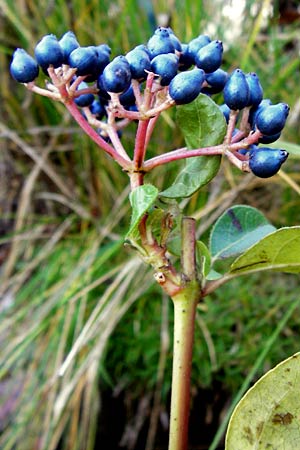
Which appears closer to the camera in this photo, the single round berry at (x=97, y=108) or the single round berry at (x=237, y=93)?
the single round berry at (x=237, y=93)

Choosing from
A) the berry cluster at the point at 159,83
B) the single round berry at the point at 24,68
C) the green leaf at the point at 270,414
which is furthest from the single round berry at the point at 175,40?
the green leaf at the point at 270,414

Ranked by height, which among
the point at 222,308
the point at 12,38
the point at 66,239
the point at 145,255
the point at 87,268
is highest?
the point at 12,38

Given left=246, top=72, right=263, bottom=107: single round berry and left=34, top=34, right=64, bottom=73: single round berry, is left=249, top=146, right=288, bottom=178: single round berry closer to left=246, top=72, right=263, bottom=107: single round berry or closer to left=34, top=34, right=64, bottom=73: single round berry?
left=246, top=72, right=263, bottom=107: single round berry

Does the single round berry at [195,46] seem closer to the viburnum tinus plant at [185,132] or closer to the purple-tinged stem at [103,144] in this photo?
the viburnum tinus plant at [185,132]

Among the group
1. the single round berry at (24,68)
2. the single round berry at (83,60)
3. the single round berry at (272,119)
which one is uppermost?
the single round berry at (24,68)

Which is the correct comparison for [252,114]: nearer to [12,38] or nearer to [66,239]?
[66,239]

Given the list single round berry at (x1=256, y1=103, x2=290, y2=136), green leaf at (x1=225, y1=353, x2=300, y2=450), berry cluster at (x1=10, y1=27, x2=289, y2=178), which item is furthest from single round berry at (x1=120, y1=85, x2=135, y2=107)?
green leaf at (x1=225, y1=353, x2=300, y2=450)

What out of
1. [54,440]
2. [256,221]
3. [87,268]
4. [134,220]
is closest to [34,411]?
[54,440]
